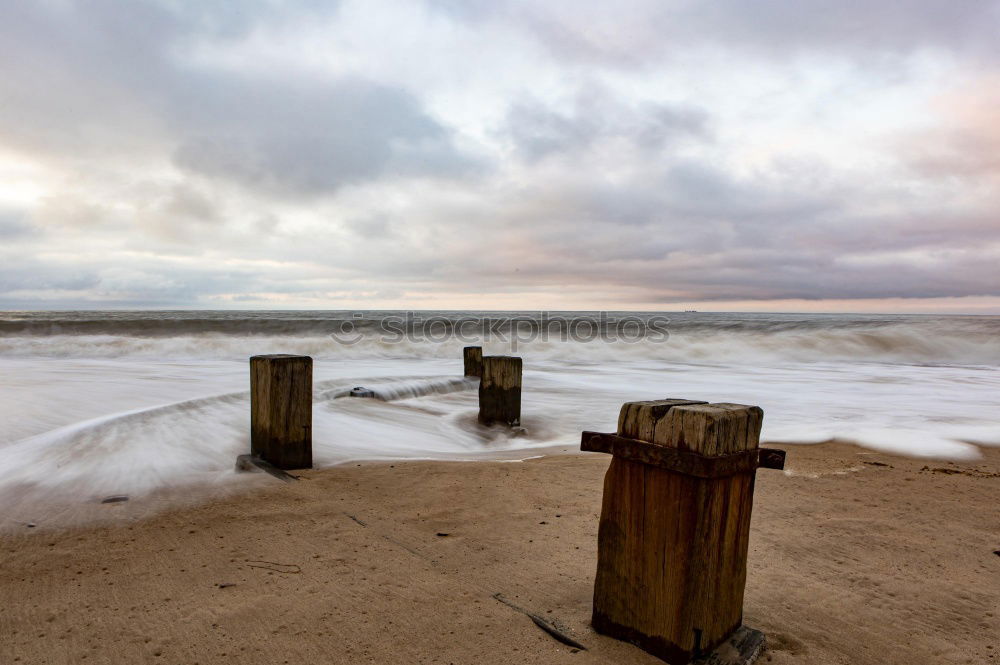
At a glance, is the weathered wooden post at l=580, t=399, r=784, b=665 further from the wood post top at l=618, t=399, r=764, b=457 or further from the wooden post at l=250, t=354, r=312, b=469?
the wooden post at l=250, t=354, r=312, b=469

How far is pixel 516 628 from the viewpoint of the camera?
213 cm

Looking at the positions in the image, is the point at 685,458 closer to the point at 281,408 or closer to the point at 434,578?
the point at 434,578

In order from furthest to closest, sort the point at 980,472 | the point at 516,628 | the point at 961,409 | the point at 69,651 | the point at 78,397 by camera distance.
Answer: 1. the point at 961,409
2. the point at 78,397
3. the point at 980,472
4. the point at 516,628
5. the point at 69,651

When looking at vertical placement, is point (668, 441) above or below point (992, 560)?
above

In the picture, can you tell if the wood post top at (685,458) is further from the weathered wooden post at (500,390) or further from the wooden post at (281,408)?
the weathered wooden post at (500,390)

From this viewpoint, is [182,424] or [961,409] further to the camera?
[961,409]

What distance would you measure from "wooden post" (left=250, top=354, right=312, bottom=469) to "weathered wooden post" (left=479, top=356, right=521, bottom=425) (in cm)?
266

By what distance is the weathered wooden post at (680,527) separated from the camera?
5.69 feet

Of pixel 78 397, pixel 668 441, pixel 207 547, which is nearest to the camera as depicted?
pixel 668 441

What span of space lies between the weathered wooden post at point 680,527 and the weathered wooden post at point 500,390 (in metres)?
4.61

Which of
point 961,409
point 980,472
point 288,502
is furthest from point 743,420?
point 961,409

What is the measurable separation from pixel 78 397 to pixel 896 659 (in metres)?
7.94

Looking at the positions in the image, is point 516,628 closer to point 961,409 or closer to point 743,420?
point 743,420

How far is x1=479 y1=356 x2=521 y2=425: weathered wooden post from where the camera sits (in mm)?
6629
